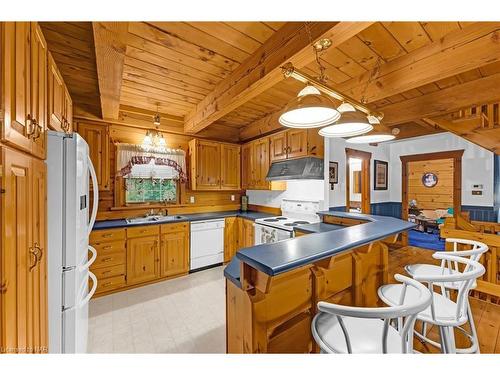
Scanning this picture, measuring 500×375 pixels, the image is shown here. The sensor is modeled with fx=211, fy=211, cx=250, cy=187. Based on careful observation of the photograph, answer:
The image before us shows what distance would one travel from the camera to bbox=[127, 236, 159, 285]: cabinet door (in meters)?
2.84

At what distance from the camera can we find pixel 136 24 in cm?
146

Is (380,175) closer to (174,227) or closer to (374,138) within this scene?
(374,138)

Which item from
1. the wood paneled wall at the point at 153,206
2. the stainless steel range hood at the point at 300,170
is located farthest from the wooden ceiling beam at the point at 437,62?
the wood paneled wall at the point at 153,206

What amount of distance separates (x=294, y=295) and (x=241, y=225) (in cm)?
246

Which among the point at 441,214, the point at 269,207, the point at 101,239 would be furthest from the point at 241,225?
the point at 441,214

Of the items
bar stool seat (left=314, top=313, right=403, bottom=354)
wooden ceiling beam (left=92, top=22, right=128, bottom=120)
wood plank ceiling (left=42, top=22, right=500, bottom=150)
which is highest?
wood plank ceiling (left=42, top=22, right=500, bottom=150)

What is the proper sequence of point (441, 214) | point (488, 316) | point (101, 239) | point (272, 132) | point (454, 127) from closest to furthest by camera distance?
1. point (488, 316)
2. point (101, 239)
3. point (454, 127)
4. point (272, 132)
5. point (441, 214)

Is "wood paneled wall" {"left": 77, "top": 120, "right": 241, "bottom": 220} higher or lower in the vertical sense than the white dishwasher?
higher

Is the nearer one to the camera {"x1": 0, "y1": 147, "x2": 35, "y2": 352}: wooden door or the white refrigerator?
{"x1": 0, "y1": 147, "x2": 35, "y2": 352}: wooden door

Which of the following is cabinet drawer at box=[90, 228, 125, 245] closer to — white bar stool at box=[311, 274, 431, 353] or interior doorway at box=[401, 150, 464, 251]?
white bar stool at box=[311, 274, 431, 353]

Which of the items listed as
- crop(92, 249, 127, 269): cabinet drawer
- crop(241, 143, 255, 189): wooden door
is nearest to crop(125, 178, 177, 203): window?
crop(92, 249, 127, 269): cabinet drawer

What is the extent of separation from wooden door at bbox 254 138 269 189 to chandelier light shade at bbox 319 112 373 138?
201cm

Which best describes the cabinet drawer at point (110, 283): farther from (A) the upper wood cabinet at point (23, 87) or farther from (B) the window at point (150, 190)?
(A) the upper wood cabinet at point (23, 87)
